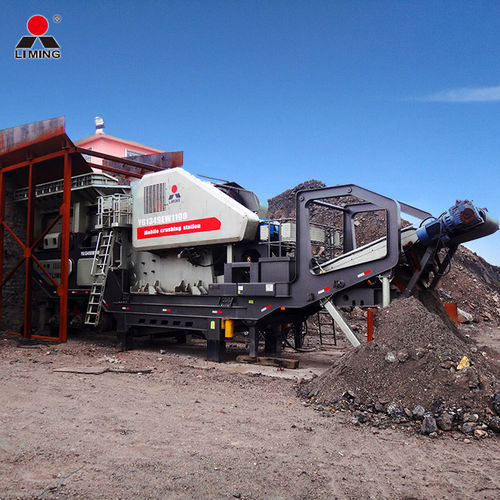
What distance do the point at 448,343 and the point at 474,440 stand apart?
1.31m

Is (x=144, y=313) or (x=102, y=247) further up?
(x=102, y=247)

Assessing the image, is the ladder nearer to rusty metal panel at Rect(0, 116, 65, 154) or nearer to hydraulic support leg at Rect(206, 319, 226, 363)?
rusty metal panel at Rect(0, 116, 65, 154)

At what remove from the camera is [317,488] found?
3.50 metres

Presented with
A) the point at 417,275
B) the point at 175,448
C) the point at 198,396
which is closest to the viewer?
the point at 175,448

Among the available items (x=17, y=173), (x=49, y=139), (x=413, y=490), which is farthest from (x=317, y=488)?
(x=17, y=173)

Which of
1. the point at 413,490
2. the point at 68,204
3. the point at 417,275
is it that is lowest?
the point at 413,490

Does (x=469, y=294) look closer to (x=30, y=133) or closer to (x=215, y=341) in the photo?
(x=215, y=341)

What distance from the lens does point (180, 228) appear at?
9.80 metres

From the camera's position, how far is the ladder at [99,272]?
35.9 feet

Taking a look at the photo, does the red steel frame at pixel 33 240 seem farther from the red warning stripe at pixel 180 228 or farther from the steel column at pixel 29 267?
the red warning stripe at pixel 180 228

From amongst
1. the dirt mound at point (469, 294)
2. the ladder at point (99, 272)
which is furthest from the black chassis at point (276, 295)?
the dirt mound at point (469, 294)

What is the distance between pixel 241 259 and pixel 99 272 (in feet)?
→ 11.8

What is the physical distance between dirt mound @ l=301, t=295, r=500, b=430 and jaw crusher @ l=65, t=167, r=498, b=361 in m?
1.61

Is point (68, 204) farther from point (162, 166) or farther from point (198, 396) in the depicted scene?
point (198, 396)
